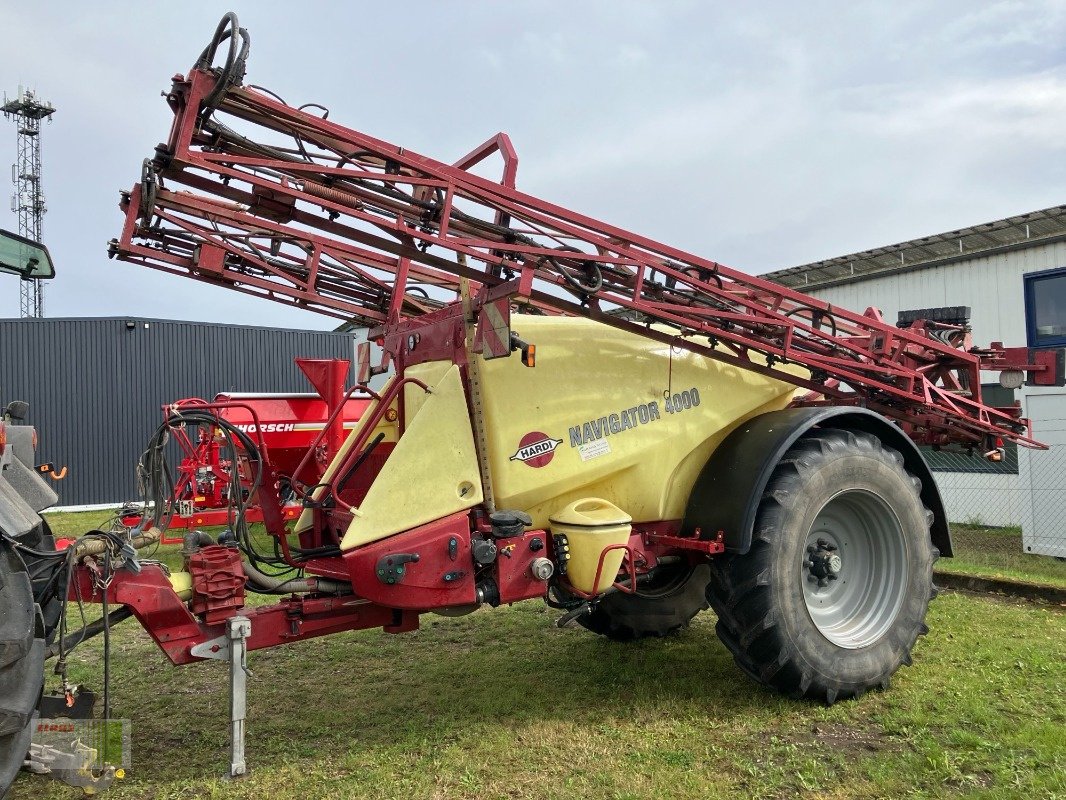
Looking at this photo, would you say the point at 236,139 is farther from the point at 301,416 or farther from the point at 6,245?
the point at 301,416

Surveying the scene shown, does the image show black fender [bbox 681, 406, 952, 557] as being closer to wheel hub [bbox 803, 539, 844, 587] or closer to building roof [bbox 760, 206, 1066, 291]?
wheel hub [bbox 803, 539, 844, 587]

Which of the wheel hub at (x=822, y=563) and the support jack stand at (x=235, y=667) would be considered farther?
the wheel hub at (x=822, y=563)

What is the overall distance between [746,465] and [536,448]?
1.13 m

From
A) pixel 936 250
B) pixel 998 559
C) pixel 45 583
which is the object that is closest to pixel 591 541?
pixel 45 583

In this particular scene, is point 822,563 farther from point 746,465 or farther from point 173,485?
point 173,485

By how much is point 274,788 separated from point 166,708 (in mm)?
1439

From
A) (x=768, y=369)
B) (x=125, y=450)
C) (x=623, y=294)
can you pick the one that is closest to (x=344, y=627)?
(x=623, y=294)

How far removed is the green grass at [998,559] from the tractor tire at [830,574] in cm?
292

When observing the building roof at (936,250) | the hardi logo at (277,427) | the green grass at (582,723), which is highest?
the building roof at (936,250)

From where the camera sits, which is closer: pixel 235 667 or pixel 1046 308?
pixel 235 667

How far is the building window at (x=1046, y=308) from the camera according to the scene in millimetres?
9547

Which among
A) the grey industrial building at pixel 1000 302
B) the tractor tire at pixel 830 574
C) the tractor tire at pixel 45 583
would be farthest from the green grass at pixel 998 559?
the tractor tire at pixel 45 583

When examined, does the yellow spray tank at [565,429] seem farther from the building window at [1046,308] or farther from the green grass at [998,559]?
the building window at [1046,308]

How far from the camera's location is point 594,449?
13.4ft
